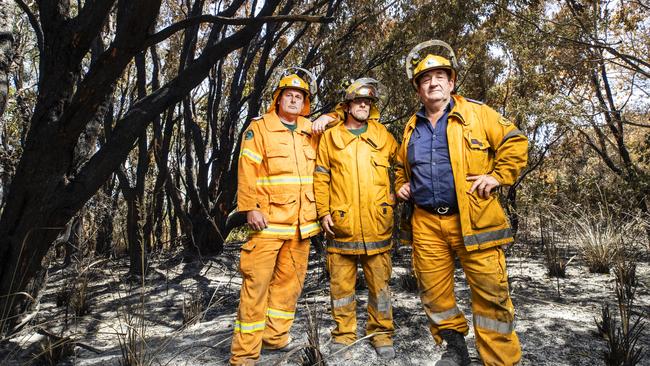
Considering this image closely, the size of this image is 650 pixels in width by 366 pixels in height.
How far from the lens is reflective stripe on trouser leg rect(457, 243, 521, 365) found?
248 centimetres

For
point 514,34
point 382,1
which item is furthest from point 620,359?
point 382,1

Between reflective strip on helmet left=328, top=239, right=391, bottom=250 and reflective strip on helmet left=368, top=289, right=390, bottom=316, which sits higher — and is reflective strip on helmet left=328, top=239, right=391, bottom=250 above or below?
above

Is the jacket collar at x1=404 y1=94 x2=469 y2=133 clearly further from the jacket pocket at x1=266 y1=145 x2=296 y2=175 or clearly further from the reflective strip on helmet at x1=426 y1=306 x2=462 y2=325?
the reflective strip on helmet at x1=426 y1=306 x2=462 y2=325

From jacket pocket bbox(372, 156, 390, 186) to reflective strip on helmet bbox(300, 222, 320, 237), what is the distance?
556mm

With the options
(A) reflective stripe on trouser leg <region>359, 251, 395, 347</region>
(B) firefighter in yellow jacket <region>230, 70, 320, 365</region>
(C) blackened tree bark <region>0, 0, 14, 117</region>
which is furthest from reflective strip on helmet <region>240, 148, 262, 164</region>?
(C) blackened tree bark <region>0, 0, 14, 117</region>

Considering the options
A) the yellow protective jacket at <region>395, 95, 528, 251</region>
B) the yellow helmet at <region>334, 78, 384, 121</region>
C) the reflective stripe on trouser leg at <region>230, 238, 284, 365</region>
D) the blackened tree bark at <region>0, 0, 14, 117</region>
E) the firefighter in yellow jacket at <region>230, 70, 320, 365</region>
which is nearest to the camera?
the yellow protective jacket at <region>395, 95, 528, 251</region>

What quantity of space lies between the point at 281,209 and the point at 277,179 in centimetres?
22

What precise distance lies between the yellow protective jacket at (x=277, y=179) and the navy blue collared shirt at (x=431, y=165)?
801 millimetres

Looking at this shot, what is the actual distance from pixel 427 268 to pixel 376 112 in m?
1.31

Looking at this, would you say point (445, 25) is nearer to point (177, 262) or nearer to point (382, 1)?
point (382, 1)

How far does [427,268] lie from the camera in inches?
109

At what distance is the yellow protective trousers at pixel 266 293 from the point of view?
290 centimetres

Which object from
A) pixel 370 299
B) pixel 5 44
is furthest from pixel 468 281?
pixel 5 44

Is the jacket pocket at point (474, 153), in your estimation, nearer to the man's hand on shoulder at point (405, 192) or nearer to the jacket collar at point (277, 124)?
the man's hand on shoulder at point (405, 192)
